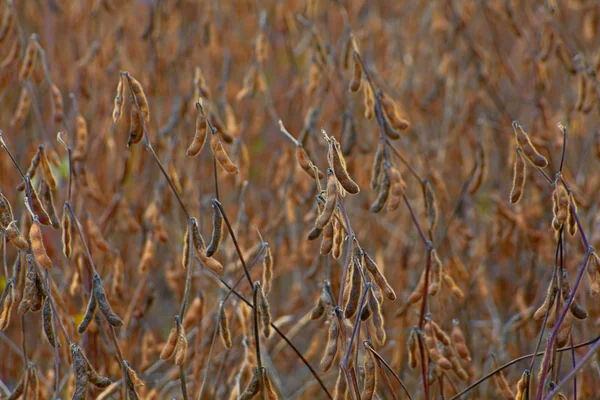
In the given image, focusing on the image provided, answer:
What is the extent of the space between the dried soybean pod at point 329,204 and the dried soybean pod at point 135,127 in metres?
0.44

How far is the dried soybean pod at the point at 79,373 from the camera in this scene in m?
1.22

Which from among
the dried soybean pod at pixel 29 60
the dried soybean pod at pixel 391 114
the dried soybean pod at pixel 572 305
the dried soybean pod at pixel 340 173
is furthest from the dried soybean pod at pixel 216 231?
the dried soybean pod at pixel 29 60

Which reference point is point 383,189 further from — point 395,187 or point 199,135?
point 199,135

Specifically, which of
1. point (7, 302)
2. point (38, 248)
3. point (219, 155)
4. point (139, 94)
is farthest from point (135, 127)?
point (7, 302)

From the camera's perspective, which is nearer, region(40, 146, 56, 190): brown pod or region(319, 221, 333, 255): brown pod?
region(319, 221, 333, 255): brown pod

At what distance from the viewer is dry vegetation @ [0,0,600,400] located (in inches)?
51.6

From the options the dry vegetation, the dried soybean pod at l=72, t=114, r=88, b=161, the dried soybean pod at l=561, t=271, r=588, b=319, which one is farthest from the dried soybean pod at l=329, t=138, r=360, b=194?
the dried soybean pod at l=72, t=114, r=88, b=161

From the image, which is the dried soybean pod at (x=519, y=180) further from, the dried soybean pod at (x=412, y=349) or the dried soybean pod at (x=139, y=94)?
the dried soybean pod at (x=139, y=94)

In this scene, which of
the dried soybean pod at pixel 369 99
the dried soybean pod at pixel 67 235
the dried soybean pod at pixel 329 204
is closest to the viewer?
the dried soybean pod at pixel 329 204

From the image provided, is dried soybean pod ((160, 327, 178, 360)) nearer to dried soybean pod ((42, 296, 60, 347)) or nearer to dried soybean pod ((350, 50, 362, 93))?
dried soybean pod ((42, 296, 60, 347))

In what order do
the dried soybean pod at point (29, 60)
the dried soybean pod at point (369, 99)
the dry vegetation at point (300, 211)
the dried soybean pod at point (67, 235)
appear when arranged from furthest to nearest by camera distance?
1. the dried soybean pod at point (29, 60)
2. the dried soybean pod at point (369, 99)
3. the dried soybean pod at point (67, 235)
4. the dry vegetation at point (300, 211)

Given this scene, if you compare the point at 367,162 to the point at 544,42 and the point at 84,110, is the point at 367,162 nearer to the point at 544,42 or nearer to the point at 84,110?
the point at 544,42

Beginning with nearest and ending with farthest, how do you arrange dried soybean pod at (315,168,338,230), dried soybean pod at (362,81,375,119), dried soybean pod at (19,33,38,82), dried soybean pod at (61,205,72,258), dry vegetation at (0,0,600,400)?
dried soybean pod at (315,168,338,230) → dry vegetation at (0,0,600,400) → dried soybean pod at (61,205,72,258) → dried soybean pod at (362,81,375,119) → dried soybean pod at (19,33,38,82)

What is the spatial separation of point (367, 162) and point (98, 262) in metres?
0.98
